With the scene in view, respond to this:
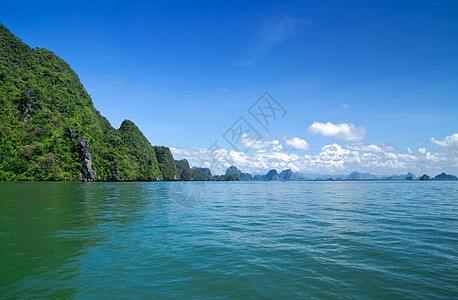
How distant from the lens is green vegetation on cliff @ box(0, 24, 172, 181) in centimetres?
9981

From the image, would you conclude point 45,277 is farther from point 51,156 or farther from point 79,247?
point 51,156

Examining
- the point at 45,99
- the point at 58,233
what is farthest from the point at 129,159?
the point at 58,233

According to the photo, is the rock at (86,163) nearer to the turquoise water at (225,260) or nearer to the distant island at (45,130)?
the distant island at (45,130)

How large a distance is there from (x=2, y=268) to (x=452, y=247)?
1833cm

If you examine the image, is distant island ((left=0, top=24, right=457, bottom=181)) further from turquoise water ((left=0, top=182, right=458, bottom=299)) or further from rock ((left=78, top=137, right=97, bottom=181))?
turquoise water ((left=0, top=182, right=458, bottom=299))

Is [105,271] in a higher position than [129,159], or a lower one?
lower

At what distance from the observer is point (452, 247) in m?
11.0

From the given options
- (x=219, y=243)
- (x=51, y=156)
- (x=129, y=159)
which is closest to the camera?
(x=219, y=243)

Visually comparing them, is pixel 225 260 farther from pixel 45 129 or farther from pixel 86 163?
pixel 45 129

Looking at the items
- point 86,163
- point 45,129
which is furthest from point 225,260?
point 45,129

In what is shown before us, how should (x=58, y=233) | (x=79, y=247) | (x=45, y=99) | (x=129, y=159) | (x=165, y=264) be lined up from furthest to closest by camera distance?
(x=129, y=159) < (x=45, y=99) < (x=58, y=233) < (x=79, y=247) < (x=165, y=264)

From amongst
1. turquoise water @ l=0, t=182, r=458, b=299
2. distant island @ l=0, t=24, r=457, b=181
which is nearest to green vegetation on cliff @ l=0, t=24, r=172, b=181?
distant island @ l=0, t=24, r=457, b=181

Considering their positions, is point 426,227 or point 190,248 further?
point 426,227

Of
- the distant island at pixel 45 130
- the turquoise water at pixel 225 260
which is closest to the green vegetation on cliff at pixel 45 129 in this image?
the distant island at pixel 45 130
